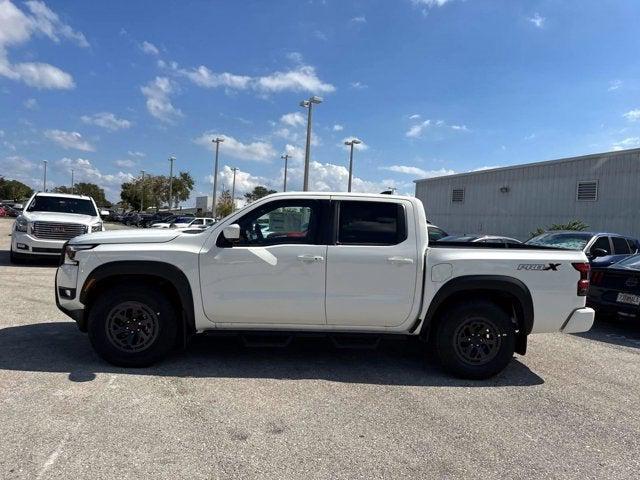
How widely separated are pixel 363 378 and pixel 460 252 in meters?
1.56

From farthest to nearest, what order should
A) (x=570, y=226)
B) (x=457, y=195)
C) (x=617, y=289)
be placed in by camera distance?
(x=457, y=195) → (x=570, y=226) → (x=617, y=289)

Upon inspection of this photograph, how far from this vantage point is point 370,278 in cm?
499

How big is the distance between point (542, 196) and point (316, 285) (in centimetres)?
2700

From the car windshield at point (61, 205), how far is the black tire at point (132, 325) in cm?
963

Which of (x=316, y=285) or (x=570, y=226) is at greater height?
(x=570, y=226)

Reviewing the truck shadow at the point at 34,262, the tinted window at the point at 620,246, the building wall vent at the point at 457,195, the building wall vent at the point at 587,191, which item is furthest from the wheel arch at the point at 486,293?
the building wall vent at the point at 457,195

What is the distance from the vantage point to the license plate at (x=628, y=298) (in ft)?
24.5

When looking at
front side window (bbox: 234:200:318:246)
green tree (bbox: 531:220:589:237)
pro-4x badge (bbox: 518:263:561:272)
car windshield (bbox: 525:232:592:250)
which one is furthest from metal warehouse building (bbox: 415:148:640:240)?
front side window (bbox: 234:200:318:246)

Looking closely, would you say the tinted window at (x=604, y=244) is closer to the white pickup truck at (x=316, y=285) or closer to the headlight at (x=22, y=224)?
the white pickup truck at (x=316, y=285)

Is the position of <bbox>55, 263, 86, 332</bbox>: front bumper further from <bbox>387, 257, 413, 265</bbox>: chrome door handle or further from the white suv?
the white suv

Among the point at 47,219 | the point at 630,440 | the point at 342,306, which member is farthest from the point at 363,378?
the point at 47,219

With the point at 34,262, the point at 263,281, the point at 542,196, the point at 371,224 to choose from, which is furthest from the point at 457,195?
the point at 263,281

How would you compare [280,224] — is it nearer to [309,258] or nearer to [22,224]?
[309,258]

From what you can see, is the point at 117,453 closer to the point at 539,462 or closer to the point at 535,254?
the point at 539,462
